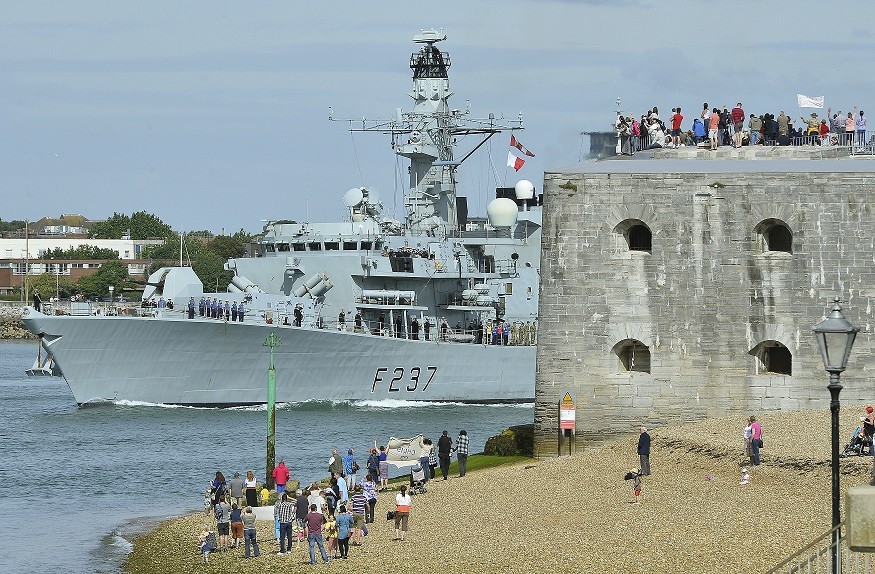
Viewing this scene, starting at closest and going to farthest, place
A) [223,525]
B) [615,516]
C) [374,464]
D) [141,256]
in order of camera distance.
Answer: [615,516] → [223,525] → [374,464] → [141,256]

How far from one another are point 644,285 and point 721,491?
19.4ft

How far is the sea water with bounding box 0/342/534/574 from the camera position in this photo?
25.2 meters

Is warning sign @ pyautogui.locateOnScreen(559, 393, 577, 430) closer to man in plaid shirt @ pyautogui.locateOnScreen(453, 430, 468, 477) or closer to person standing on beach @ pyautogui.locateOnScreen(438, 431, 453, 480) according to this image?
man in plaid shirt @ pyautogui.locateOnScreen(453, 430, 468, 477)

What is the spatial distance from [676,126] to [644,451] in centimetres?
889

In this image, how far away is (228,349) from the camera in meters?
43.5

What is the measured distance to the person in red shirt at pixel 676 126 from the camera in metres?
28.9

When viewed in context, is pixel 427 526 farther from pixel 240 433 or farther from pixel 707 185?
pixel 240 433

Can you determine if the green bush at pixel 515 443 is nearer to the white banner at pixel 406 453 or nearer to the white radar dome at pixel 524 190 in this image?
the white banner at pixel 406 453

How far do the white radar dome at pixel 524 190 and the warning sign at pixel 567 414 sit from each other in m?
29.4

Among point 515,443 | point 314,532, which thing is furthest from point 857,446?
point 515,443

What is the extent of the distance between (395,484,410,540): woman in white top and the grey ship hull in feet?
74.9

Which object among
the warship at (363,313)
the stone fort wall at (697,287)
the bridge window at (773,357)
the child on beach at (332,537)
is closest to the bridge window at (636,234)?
the stone fort wall at (697,287)

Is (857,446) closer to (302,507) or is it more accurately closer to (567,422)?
(567,422)

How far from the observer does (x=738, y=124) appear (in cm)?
2839
